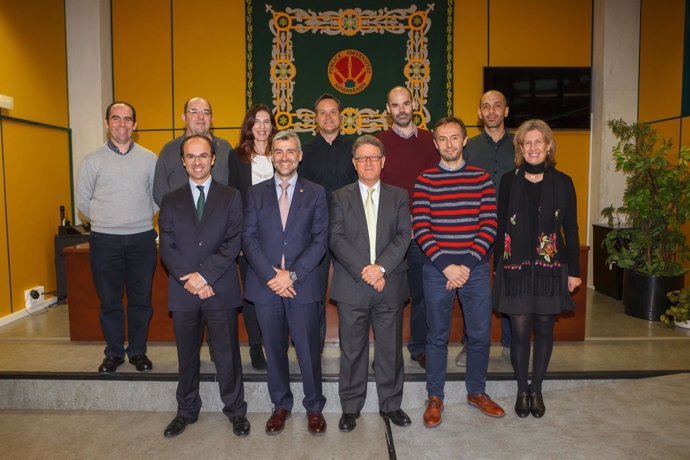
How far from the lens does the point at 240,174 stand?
3.44m

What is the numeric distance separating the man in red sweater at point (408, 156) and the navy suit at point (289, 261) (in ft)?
2.26

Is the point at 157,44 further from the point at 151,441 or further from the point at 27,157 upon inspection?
the point at 151,441

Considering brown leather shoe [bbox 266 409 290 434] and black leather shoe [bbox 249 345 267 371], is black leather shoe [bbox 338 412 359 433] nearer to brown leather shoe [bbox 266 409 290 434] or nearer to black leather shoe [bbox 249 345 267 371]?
brown leather shoe [bbox 266 409 290 434]

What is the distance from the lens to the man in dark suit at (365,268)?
2998 mm

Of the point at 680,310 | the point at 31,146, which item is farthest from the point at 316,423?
the point at 31,146

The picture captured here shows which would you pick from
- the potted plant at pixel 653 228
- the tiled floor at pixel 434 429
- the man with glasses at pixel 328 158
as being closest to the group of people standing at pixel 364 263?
the tiled floor at pixel 434 429

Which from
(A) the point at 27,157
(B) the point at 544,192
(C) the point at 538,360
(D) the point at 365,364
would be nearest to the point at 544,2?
(B) the point at 544,192

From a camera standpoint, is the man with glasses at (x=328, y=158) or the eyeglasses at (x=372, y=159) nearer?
the eyeglasses at (x=372, y=159)

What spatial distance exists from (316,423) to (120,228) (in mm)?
1783

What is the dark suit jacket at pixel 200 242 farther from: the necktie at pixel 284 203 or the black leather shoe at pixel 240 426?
the black leather shoe at pixel 240 426

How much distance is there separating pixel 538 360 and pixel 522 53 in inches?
189

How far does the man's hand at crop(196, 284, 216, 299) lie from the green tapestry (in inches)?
167

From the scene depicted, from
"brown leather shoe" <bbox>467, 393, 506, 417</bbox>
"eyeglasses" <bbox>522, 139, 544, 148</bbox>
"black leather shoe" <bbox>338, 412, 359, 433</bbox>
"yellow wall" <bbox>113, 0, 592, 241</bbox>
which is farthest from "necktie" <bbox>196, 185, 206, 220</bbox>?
"yellow wall" <bbox>113, 0, 592, 241</bbox>

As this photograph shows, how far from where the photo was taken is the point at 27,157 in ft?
18.4
